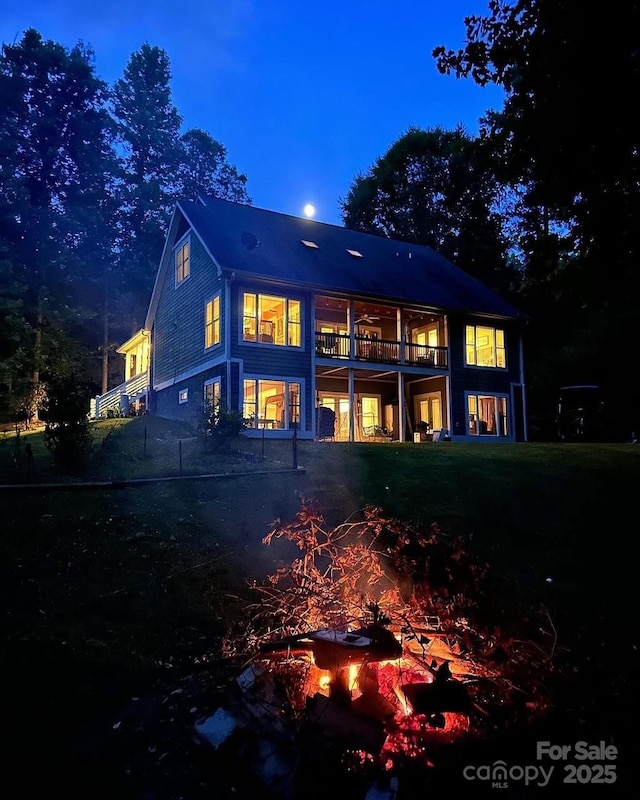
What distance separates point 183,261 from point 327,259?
580 cm

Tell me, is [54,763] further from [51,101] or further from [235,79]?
[235,79]

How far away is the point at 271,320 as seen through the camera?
19.8 m

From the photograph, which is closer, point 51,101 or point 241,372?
Result: point 241,372

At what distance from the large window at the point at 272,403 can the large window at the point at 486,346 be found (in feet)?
28.1

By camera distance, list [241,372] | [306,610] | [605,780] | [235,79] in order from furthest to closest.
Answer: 1. [235,79]
2. [241,372]
3. [306,610]
4. [605,780]

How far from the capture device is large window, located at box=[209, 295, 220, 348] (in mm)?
18812

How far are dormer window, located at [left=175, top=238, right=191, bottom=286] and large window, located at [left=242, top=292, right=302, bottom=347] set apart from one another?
13.4 feet

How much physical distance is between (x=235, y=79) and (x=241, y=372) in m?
169

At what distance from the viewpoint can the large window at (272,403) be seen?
17922 millimetres

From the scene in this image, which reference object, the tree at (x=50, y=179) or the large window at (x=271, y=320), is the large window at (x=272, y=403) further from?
the tree at (x=50, y=179)

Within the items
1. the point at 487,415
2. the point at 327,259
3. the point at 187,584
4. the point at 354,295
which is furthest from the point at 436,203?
the point at 187,584

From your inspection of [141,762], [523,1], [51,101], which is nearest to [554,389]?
[523,1]

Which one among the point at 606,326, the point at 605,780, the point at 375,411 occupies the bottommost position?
the point at 605,780

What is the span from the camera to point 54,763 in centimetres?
308
